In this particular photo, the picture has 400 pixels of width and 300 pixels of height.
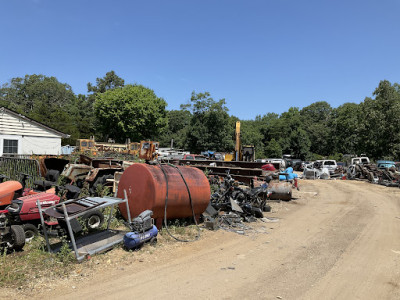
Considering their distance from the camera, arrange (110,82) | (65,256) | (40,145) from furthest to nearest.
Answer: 1. (110,82)
2. (40,145)
3. (65,256)

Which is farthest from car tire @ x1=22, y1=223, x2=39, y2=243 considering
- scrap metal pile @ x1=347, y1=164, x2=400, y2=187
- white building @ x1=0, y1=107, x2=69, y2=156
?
scrap metal pile @ x1=347, y1=164, x2=400, y2=187

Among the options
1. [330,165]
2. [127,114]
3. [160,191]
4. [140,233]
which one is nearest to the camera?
[140,233]

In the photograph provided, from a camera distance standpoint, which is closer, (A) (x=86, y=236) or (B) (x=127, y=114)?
(A) (x=86, y=236)

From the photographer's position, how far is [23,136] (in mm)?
18312

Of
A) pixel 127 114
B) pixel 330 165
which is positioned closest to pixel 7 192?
pixel 330 165

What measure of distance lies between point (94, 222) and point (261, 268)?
3859mm

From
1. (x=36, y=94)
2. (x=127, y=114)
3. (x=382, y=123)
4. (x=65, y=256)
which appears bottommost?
(x=65, y=256)

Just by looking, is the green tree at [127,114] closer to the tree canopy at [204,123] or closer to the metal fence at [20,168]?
the tree canopy at [204,123]

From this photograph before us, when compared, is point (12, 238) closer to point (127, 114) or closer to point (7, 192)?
point (7, 192)

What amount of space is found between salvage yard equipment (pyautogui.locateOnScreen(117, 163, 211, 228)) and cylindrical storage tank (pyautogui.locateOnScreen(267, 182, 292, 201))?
5.38m

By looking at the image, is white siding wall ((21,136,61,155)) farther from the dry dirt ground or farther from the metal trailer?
the dry dirt ground

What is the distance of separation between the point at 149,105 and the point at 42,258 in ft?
123

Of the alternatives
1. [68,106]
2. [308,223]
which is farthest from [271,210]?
[68,106]

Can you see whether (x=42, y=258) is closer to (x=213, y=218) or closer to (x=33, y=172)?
(x=213, y=218)
